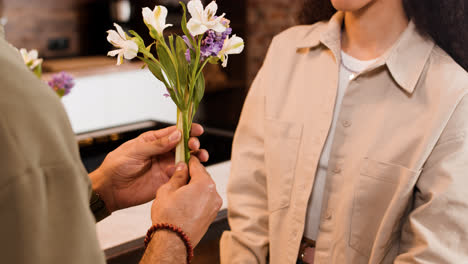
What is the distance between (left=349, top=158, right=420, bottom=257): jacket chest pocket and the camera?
120cm

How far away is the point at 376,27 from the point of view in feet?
4.48

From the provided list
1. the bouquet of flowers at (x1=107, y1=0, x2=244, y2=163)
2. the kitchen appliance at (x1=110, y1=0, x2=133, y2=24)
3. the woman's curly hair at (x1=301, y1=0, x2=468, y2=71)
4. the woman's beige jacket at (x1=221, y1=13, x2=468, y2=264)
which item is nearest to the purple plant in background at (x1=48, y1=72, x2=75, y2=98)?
the woman's beige jacket at (x1=221, y1=13, x2=468, y2=264)

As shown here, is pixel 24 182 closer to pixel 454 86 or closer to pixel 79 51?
pixel 454 86

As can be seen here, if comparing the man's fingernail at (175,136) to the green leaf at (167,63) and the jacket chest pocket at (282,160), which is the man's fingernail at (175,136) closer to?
the green leaf at (167,63)

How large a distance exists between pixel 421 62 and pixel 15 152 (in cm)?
108

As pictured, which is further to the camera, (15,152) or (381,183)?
(381,183)

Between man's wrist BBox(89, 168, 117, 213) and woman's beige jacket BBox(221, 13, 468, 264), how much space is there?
0.43m

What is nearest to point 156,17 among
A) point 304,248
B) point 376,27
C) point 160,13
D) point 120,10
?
point 160,13

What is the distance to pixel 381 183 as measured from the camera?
126 cm

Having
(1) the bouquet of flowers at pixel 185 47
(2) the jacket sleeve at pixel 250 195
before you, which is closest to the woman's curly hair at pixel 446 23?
(2) the jacket sleeve at pixel 250 195

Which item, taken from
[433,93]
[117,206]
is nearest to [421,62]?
[433,93]

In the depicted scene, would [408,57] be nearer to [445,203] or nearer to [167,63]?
[445,203]

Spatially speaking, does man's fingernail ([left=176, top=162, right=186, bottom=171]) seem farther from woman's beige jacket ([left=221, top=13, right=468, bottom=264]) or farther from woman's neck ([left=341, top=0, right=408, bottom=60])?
woman's neck ([left=341, top=0, right=408, bottom=60])

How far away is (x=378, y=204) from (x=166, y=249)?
652mm
